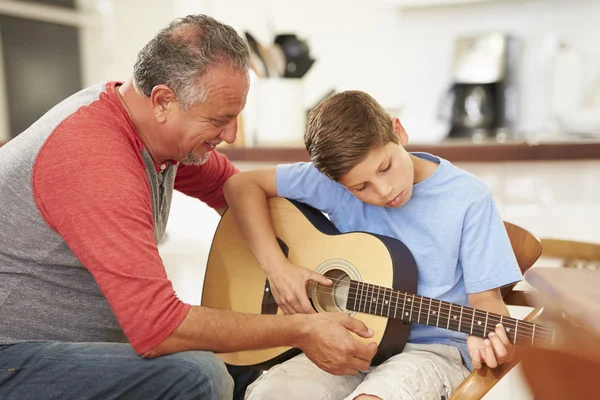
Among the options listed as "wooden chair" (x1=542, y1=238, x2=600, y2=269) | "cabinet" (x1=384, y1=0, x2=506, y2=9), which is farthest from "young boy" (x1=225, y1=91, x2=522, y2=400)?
"cabinet" (x1=384, y1=0, x2=506, y2=9)

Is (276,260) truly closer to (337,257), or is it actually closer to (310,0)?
(337,257)

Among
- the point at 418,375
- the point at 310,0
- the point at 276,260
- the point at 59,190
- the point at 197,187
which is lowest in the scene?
the point at 418,375

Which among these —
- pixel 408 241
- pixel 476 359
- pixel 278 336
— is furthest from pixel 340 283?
pixel 476 359

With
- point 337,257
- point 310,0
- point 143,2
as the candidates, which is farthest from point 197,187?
point 143,2

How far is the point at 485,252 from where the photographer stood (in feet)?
4.40

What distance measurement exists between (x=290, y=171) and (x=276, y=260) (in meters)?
0.24

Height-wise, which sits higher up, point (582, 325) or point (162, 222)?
point (582, 325)

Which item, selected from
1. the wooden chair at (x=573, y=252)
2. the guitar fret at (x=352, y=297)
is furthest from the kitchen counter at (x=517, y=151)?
the guitar fret at (x=352, y=297)

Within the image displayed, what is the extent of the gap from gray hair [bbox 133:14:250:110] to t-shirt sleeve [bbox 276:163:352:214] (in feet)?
1.21

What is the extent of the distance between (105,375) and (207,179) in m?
0.67

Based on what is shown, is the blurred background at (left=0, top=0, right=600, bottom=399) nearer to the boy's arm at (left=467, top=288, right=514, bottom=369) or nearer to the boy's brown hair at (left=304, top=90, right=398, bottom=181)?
the boy's brown hair at (left=304, top=90, right=398, bottom=181)

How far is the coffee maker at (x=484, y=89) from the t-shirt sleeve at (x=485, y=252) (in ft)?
6.83

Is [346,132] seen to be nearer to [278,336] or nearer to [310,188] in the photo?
[310,188]

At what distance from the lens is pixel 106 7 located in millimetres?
4188
